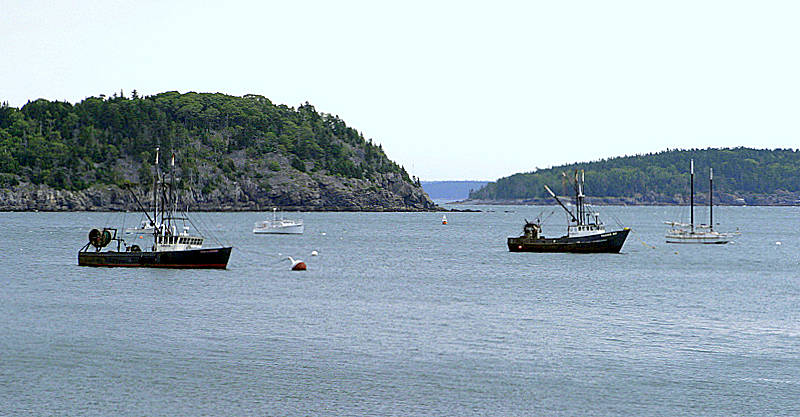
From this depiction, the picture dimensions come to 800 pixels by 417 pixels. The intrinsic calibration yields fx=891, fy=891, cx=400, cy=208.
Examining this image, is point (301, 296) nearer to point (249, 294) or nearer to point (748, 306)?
point (249, 294)

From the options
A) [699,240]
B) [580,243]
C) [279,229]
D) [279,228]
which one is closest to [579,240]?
[580,243]

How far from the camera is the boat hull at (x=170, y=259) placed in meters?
81.1

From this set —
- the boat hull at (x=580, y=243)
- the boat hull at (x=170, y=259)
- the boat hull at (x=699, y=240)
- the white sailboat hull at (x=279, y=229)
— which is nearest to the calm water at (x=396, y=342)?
the boat hull at (x=170, y=259)

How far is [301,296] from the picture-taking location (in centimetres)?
6731

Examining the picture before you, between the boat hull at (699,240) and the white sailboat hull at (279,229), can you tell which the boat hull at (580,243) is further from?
the white sailboat hull at (279,229)

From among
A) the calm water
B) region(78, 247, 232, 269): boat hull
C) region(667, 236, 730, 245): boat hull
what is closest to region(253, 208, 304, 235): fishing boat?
region(667, 236, 730, 245): boat hull

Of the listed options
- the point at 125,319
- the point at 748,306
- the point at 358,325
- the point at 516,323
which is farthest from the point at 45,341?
the point at 748,306

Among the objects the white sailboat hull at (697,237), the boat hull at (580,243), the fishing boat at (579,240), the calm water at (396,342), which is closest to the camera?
the calm water at (396,342)

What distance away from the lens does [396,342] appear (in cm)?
4641

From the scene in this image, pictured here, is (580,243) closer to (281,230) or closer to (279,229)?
(281,230)

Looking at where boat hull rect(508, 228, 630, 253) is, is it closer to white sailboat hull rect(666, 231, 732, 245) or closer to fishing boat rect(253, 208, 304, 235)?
white sailboat hull rect(666, 231, 732, 245)

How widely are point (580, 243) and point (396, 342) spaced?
219 feet

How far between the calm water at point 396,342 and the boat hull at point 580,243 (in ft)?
62.1

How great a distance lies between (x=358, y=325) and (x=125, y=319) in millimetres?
14408
